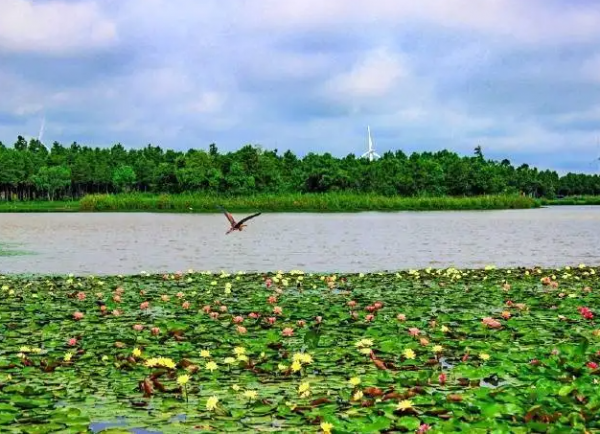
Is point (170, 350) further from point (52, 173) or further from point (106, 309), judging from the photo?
point (52, 173)

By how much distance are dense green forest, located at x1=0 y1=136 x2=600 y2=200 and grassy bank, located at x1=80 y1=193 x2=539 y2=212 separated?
15.4 m

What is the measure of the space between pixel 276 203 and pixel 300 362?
8209cm

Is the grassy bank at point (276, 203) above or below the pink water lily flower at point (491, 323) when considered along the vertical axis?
above

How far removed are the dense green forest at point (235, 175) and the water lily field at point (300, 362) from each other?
312ft

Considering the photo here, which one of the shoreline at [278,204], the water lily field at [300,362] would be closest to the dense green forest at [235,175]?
the shoreline at [278,204]

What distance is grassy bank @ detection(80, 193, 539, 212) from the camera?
90.3m

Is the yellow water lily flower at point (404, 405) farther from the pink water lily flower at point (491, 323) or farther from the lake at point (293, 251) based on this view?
the lake at point (293, 251)

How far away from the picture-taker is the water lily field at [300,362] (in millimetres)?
6805

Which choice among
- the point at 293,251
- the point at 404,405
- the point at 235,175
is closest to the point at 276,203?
the point at 235,175

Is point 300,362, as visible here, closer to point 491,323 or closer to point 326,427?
point 326,427

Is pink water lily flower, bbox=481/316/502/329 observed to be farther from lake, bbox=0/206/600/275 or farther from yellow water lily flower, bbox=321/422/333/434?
lake, bbox=0/206/600/275

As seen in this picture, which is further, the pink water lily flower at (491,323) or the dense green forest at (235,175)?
the dense green forest at (235,175)

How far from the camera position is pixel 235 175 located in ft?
358

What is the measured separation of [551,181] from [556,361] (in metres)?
197
